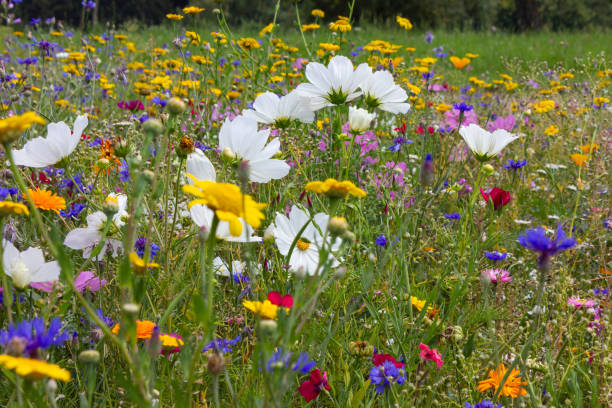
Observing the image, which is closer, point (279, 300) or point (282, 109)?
point (279, 300)

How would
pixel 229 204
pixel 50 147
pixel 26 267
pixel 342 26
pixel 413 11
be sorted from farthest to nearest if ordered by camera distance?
pixel 413 11 < pixel 342 26 < pixel 50 147 < pixel 26 267 < pixel 229 204

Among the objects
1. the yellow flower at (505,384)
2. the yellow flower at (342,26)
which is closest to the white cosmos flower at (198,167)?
the yellow flower at (505,384)

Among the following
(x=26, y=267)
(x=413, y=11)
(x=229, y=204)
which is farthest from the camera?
(x=413, y=11)

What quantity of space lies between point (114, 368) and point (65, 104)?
1.48 metres

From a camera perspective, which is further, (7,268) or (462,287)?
(462,287)

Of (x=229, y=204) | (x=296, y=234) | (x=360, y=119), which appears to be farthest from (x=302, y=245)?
(x=229, y=204)

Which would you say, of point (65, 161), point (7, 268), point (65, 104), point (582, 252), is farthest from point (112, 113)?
point (582, 252)

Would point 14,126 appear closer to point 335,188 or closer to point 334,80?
point 335,188

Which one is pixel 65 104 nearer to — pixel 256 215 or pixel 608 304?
pixel 256 215

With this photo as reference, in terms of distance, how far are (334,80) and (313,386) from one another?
22.1 inches

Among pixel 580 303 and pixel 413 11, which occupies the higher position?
pixel 413 11

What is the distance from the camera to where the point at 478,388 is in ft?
2.81

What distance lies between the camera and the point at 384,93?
108cm

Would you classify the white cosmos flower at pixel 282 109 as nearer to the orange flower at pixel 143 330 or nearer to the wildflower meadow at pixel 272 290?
the wildflower meadow at pixel 272 290
